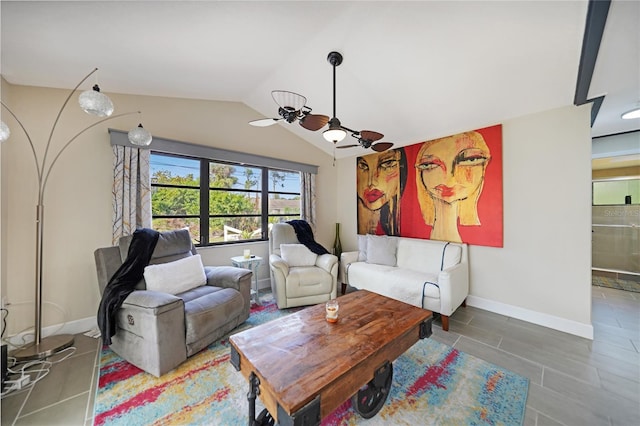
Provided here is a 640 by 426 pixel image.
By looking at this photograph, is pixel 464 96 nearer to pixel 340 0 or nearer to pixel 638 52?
pixel 638 52

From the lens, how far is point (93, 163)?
251 cm

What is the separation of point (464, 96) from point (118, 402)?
4115 millimetres

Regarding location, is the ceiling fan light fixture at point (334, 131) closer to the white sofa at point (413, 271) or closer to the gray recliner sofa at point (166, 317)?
the gray recliner sofa at point (166, 317)

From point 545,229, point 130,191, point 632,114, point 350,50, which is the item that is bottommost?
point 545,229

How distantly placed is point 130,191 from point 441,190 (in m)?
3.98

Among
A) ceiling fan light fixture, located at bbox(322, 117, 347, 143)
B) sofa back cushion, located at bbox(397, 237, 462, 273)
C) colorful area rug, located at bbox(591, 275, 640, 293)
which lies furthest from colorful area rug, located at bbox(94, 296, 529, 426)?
colorful area rug, located at bbox(591, 275, 640, 293)

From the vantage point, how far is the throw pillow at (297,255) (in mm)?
3340

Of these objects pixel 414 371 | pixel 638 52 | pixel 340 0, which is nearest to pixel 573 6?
pixel 638 52

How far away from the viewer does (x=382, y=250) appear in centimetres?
354

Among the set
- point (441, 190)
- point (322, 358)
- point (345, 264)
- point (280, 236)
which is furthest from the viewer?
point (345, 264)

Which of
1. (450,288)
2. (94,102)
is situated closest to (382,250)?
(450,288)

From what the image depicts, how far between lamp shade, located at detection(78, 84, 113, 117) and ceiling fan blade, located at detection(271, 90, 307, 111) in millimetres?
1223

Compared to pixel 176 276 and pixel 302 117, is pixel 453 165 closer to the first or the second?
pixel 302 117

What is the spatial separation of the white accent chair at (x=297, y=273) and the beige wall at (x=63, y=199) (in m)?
1.88
